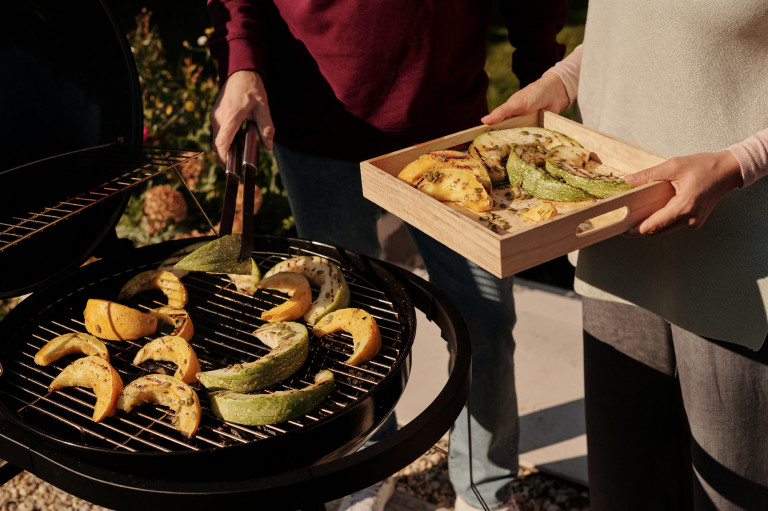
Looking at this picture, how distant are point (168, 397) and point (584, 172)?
1113 millimetres

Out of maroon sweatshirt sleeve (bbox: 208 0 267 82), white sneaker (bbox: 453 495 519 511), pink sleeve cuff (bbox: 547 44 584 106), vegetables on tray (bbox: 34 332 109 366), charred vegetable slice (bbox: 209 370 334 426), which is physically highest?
maroon sweatshirt sleeve (bbox: 208 0 267 82)

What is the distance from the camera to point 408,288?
2006 millimetres

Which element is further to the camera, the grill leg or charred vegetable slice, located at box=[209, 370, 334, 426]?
the grill leg

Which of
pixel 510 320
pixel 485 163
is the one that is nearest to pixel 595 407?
pixel 510 320

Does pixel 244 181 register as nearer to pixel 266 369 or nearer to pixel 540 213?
pixel 266 369

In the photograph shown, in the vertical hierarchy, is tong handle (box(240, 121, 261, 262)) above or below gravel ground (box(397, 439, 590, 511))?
above

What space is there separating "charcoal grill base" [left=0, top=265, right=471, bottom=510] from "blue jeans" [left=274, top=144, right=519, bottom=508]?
0.97m

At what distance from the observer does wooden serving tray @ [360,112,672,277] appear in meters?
1.47

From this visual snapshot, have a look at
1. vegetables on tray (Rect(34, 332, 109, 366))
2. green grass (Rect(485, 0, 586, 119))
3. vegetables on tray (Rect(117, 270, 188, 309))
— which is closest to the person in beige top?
vegetables on tray (Rect(117, 270, 188, 309))

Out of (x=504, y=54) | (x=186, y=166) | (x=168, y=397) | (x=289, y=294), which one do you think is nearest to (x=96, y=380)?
(x=168, y=397)

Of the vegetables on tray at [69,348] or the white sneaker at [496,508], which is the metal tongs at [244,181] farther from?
Answer: the white sneaker at [496,508]

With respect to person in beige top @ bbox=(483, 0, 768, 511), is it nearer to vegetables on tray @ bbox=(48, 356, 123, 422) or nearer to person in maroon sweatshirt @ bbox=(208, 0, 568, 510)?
person in maroon sweatshirt @ bbox=(208, 0, 568, 510)

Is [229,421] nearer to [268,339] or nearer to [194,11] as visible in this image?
[268,339]

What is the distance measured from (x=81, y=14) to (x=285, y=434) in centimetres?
135
